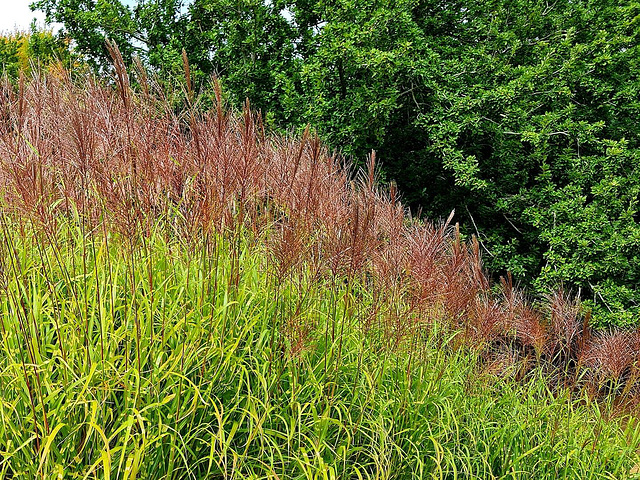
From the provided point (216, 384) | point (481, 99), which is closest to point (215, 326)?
point (216, 384)

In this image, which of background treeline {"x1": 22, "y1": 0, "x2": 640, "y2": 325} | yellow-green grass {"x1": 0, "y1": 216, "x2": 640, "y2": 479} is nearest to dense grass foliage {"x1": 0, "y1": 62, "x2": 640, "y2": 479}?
yellow-green grass {"x1": 0, "y1": 216, "x2": 640, "y2": 479}

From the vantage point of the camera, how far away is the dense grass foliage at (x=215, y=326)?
1.92m

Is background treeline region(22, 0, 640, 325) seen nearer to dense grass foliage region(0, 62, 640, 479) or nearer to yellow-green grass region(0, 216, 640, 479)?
dense grass foliage region(0, 62, 640, 479)

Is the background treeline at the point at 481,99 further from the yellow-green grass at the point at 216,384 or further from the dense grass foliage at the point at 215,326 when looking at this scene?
the yellow-green grass at the point at 216,384

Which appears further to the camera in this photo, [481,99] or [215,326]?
[481,99]

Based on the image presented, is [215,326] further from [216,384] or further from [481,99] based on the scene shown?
[481,99]

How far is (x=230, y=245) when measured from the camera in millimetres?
2686

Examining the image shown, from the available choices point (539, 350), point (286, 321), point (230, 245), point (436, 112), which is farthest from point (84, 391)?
point (436, 112)

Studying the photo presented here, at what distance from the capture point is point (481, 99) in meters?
7.20

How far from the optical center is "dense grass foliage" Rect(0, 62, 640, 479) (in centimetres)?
192

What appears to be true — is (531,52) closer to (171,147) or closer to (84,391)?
(171,147)

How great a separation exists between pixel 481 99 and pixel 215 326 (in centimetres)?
607

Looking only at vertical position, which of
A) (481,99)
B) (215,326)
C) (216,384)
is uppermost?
(481,99)

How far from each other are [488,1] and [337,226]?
655cm
